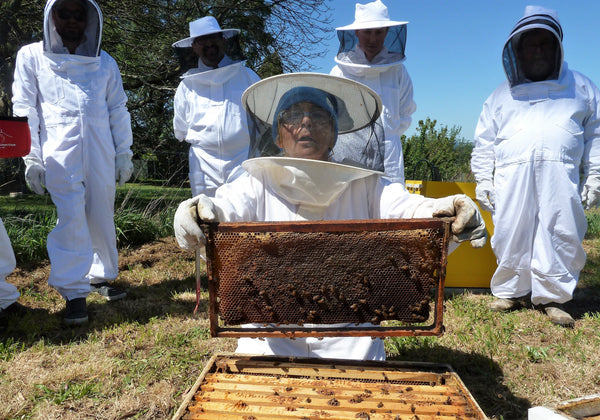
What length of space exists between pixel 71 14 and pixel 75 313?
242 cm

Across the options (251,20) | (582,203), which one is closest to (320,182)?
(582,203)

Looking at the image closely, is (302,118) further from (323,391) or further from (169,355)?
(169,355)

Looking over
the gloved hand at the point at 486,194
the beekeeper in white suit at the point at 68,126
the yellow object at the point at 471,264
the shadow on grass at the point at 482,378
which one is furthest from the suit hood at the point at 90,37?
the gloved hand at the point at 486,194

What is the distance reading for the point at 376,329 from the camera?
67.6 inches

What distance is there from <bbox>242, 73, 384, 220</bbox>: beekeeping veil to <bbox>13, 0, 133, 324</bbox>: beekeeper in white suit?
2.12m

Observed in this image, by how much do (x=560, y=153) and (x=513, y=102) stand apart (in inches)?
24.6

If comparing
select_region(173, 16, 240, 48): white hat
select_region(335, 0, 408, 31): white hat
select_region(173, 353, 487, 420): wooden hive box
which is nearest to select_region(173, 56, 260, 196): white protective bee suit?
select_region(173, 16, 240, 48): white hat

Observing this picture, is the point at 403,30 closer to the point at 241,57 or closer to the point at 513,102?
the point at 513,102

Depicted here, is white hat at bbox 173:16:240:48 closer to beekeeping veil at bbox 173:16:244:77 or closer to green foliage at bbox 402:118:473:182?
beekeeping veil at bbox 173:16:244:77

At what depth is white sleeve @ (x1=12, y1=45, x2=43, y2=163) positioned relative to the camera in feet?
11.3

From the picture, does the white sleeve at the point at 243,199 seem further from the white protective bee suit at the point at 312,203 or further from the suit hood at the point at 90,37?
the suit hood at the point at 90,37

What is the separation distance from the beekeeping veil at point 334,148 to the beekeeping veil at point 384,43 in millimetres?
2315

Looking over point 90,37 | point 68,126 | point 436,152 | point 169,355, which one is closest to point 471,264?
point 169,355

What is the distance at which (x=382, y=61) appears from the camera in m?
4.23
